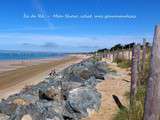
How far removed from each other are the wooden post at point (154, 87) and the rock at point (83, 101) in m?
5.19

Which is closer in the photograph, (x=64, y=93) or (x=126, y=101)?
(x=126, y=101)

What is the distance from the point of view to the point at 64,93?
12.4 m

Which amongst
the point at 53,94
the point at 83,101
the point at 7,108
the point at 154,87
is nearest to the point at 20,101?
the point at 7,108

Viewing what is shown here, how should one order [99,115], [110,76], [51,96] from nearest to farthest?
1. [99,115]
2. [51,96]
3. [110,76]

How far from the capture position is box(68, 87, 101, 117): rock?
10.4 m

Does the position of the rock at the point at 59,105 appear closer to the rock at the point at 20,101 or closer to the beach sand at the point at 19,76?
the rock at the point at 20,101

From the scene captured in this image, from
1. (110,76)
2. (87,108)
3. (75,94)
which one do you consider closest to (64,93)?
(75,94)

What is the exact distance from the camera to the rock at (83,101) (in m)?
10.4

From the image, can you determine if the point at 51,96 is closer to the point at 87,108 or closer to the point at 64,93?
the point at 64,93

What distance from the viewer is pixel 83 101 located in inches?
431

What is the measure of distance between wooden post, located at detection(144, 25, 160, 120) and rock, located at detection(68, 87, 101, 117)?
519 centimetres

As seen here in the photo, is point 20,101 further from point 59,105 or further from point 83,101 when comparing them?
point 83,101

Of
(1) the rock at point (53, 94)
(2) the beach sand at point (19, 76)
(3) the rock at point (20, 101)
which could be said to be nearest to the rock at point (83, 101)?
(1) the rock at point (53, 94)

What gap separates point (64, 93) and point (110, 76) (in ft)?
21.8
